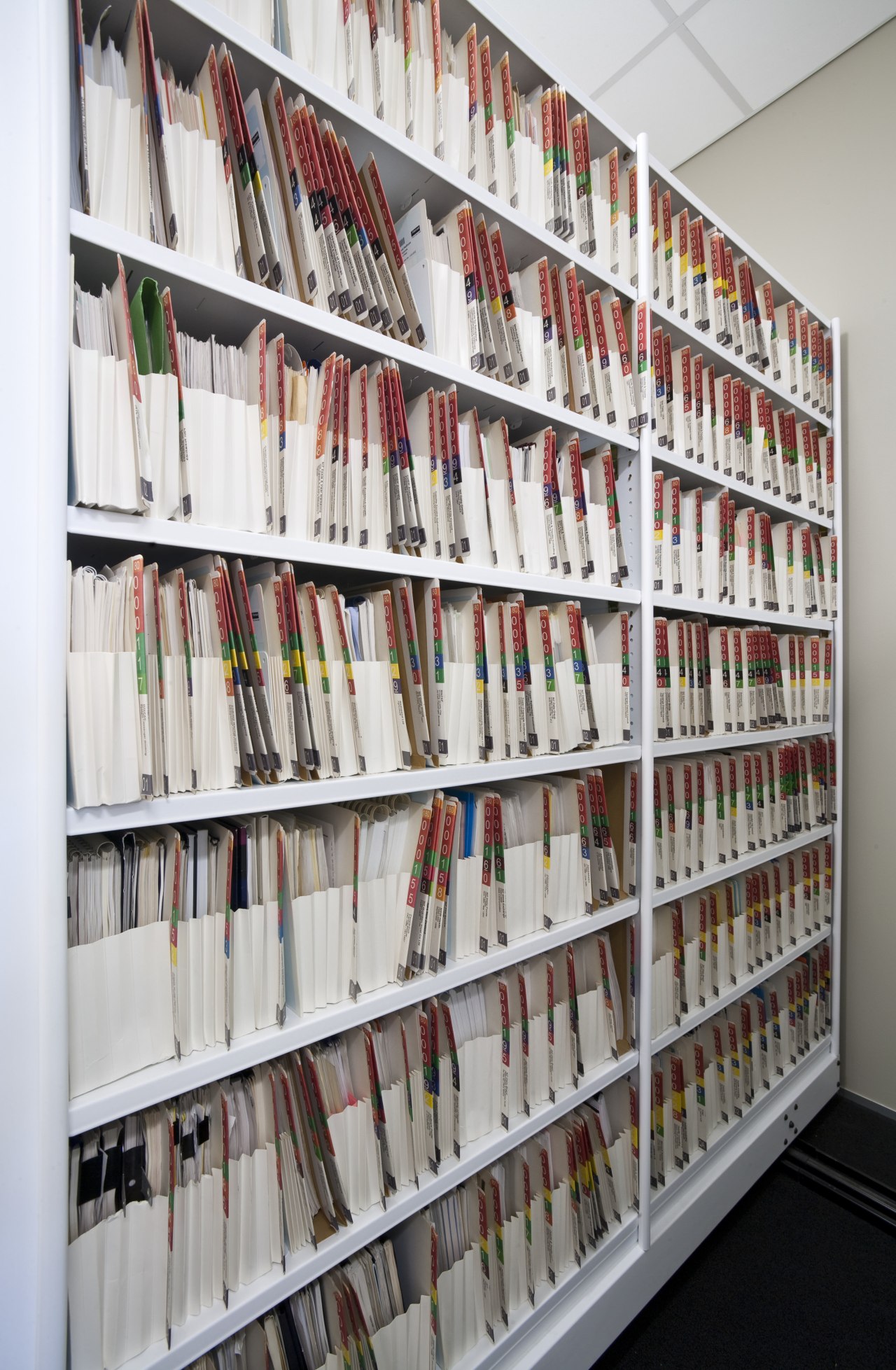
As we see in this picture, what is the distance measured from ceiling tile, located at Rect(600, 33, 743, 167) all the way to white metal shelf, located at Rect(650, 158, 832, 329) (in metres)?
0.54

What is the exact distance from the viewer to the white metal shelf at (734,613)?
5.00 feet

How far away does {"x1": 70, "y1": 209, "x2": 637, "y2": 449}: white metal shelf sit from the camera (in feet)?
2.62

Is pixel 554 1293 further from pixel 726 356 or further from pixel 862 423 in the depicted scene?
pixel 862 423

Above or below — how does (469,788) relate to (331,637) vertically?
below

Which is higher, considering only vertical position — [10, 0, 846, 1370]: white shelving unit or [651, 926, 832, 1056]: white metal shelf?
[10, 0, 846, 1370]: white shelving unit

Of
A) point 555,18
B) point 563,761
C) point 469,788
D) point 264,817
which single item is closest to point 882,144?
Answer: point 555,18

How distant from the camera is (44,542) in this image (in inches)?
28.2

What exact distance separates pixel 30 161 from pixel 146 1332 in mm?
1299

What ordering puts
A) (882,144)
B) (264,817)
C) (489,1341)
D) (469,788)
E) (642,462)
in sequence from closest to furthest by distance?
(264,817) < (489,1341) < (469,788) < (642,462) < (882,144)

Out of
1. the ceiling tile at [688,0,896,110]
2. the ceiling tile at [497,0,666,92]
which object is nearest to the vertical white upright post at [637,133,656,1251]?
the ceiling tile at [497,0,666,92]

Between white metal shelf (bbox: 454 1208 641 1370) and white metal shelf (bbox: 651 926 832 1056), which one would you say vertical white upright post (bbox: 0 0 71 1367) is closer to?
white metal shelf (bbox: 454 1208 641 1370)

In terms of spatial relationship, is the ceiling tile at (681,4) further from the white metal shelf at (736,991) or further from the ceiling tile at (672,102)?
the white metal shelf at (736,991)

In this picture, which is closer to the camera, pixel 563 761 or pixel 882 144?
pixel 563 761

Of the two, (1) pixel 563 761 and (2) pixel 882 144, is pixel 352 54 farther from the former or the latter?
(2) pixel 882 144
